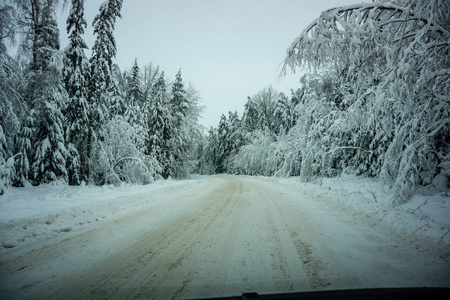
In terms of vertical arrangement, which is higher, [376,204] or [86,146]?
[86,146]

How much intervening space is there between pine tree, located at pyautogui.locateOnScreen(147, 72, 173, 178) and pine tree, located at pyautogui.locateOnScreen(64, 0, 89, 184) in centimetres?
951

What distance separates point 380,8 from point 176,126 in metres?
22.6

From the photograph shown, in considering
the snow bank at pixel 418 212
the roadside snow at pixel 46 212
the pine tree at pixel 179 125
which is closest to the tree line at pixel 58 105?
the roadside snow at pixel 46 212

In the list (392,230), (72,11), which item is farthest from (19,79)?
(392,230)

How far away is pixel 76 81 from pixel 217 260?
45.8 feet

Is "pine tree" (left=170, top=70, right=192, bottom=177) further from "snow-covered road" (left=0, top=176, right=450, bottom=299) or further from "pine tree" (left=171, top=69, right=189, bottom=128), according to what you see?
"snow-covered road" (left=0, top=176, right=450, bottom=299)

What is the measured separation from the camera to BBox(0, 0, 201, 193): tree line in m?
8.67

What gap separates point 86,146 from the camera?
13.8 m

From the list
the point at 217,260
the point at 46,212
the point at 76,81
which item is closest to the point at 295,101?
the point at 76,81

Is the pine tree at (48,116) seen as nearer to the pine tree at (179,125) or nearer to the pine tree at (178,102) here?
the pine tree at (179,125)

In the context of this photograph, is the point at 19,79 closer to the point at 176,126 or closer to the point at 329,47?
the point at 329,47

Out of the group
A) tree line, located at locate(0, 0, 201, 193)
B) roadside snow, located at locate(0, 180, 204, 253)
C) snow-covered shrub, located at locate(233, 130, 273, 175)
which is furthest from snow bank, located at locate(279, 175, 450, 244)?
snow-covered shrub, located at locate(233, 130, 273, 175)

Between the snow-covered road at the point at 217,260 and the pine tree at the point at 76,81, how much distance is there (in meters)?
9.57

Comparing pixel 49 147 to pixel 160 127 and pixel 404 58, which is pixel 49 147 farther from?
pixel 404 58
